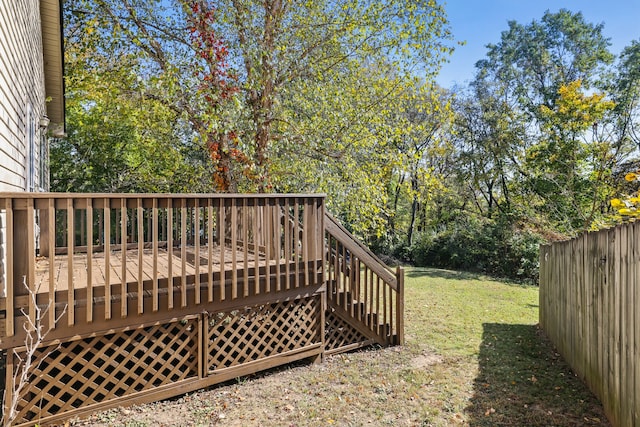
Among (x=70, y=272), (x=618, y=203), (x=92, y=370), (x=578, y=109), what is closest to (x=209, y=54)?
(x=70, y=272)

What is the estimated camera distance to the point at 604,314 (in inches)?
133

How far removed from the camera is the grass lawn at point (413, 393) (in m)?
3.44

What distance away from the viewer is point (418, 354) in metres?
5.16

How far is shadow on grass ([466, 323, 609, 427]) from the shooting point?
3.42 m

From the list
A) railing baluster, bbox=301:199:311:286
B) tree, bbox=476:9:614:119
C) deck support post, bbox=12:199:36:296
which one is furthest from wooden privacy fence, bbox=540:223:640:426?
tree, bbox=476:9:614:119

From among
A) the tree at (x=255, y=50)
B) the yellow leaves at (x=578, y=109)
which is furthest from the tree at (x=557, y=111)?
the tree at (x=255, y=50)

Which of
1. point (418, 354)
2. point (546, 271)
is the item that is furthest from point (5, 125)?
point (546, 271)

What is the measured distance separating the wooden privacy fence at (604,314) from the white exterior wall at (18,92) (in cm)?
469

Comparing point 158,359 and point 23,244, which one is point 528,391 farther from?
point 23,244

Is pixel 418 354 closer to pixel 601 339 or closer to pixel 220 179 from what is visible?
pixel 601 339

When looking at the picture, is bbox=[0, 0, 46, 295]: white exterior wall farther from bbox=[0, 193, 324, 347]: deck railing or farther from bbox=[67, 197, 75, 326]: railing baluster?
bbox=[67, 197, 75, 326]: railing baluster

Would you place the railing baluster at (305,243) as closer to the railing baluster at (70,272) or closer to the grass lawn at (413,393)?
the grass lawn at (413,393)

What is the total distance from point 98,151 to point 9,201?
11.5 meters

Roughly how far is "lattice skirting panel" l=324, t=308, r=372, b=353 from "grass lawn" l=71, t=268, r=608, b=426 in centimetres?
18
